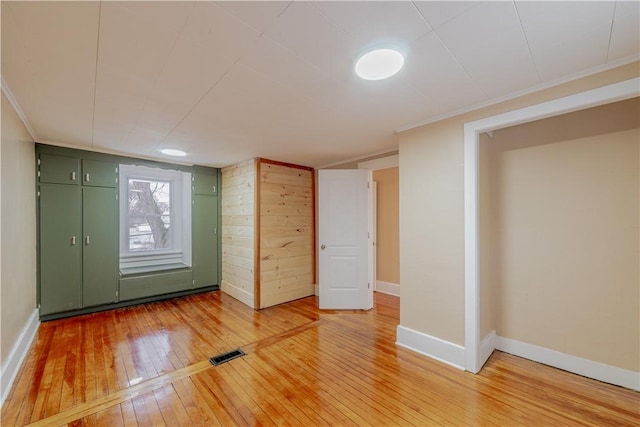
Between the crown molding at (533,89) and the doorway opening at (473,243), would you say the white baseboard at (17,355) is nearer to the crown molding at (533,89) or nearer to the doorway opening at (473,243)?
the doorway opening at (473,243)

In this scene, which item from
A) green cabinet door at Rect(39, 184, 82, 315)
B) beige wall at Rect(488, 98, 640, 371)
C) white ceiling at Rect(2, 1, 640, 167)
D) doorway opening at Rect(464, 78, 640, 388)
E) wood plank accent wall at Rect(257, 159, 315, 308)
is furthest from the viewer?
wood plank accent wall at Rect(257, 159, 315, 308)

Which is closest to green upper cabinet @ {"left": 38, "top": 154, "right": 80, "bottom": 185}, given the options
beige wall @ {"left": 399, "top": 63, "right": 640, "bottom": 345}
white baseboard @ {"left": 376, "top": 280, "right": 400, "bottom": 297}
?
beige wall @ {"left": 399, "top": 63, "right": 640, "bottom": 345}

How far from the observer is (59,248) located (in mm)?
3461

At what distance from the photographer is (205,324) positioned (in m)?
3.37

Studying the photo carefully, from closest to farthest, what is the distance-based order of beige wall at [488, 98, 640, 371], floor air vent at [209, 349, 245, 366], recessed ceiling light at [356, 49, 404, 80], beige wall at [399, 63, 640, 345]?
recessed ceiling light at [356, 49, 404, 80]
beige wall at [488, 98, 640, 371]
beige wall at [399, 63, 640, 345]
floor air vent at [209, 349, 245, 366]

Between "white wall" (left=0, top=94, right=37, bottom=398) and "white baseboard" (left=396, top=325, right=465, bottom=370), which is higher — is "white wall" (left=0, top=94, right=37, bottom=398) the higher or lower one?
the higher one

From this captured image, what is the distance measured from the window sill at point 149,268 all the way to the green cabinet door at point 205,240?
276mm

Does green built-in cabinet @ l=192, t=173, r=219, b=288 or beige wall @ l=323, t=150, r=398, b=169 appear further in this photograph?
green built-in cabinet @ l=192, t=173, r=219, b=288

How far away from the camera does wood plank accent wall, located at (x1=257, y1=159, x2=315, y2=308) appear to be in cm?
405

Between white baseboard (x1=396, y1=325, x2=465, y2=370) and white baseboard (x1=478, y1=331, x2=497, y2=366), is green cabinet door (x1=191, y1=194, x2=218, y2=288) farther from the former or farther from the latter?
white baseboard (x1=478, y1=331, x2=497, y2=366)

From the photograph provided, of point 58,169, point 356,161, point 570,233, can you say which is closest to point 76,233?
point 58,169

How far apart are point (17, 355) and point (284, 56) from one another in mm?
3406

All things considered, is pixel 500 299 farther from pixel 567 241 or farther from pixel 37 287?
pixel 37 287

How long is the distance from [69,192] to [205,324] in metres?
2.59
